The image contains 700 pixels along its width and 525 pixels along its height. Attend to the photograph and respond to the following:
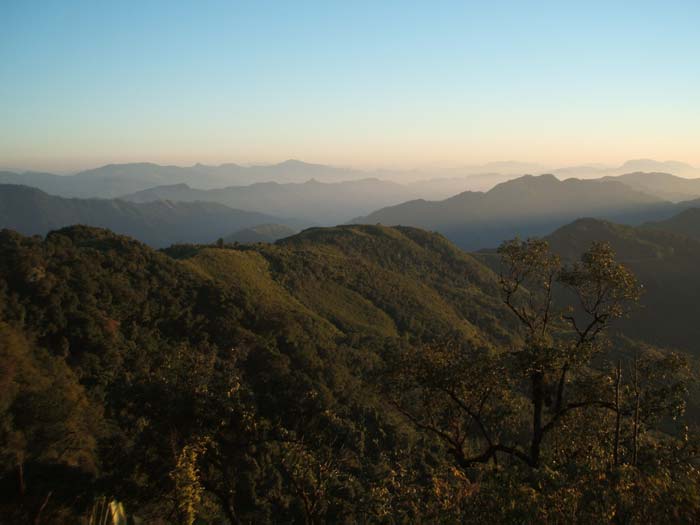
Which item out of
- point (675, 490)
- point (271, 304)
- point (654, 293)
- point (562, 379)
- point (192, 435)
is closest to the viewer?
point (675, 490)

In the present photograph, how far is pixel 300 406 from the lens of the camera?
23031mm

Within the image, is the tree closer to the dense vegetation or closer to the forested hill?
the dense vegetation

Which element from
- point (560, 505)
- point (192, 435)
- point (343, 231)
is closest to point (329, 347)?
point (192, 435)

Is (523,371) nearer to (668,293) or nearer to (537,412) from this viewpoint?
(537,412)

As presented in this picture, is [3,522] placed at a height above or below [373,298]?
above

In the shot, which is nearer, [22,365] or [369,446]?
[22,365]

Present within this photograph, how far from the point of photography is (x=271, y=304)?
84.9m

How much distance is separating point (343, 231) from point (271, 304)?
95852 millimetres

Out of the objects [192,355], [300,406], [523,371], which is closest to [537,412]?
[523,371]

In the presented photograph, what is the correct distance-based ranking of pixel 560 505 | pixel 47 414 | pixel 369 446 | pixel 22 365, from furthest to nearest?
pixel 369 446 → pixel 22 365 → pixel 47 414 → pixel 560 505

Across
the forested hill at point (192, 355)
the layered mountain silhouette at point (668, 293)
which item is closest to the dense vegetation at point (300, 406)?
the forested hill at point (192, 355)

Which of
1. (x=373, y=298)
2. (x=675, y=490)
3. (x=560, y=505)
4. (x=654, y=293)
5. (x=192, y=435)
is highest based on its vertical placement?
(x=675, y=490)

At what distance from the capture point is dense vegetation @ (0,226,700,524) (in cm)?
1300

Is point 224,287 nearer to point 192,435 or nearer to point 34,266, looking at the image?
point 34,266
